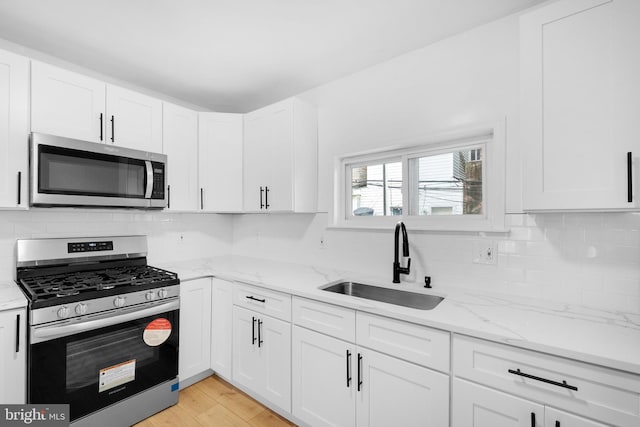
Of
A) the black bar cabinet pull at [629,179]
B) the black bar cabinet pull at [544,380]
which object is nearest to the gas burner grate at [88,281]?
the black bar cabinet pull at [544,380]

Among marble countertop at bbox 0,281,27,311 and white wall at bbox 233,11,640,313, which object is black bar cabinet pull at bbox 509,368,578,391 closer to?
white wall at bbox 233,11,640,313

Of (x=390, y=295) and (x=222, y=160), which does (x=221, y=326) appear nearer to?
(x=390, y=295)

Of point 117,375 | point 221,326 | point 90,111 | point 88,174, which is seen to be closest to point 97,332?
point 117,375

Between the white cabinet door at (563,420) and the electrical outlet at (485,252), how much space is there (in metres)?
0.82

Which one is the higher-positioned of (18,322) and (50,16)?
(50,16)

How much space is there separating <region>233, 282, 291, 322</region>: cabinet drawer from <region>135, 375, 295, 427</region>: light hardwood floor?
0.68 meters

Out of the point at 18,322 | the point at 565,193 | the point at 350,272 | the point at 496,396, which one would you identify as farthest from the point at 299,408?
the point at 565,193

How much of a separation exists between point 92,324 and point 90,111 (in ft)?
4.54

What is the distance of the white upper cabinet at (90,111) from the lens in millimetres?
1818

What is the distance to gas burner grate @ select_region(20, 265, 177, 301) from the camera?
1648 millimetres

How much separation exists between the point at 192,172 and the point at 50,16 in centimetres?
127

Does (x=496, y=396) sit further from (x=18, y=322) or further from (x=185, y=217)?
(x=185, y=217)

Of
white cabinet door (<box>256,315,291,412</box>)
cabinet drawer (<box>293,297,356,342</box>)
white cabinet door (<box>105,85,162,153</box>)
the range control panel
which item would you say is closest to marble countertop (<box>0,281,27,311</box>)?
the range control panel

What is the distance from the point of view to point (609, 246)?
1.43m
